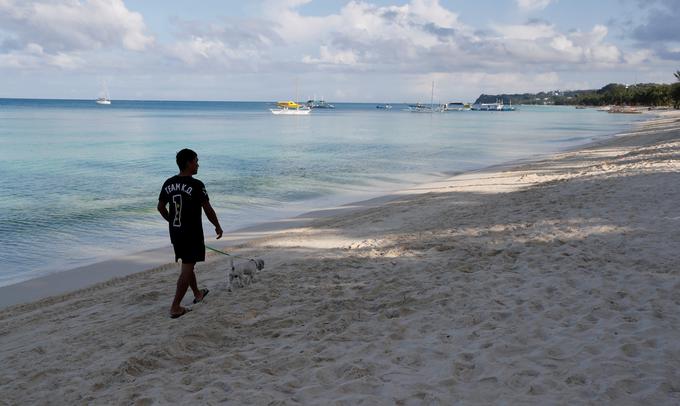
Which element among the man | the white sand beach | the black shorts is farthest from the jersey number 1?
the white sand beach

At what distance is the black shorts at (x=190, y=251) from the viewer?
5.23 metres

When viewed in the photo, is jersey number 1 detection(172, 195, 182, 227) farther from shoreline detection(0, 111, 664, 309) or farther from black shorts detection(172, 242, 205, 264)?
shoreline detection(0, 111, 664, 309)

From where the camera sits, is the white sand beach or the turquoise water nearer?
the white sand beach

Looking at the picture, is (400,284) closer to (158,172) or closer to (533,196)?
(533,196)

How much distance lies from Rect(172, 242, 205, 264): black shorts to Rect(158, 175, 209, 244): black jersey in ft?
0.15

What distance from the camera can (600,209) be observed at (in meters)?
8.76

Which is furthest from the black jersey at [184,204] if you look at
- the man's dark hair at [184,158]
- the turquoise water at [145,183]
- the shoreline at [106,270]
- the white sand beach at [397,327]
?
the turquoise water at [145,183]

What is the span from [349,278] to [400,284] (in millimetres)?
711

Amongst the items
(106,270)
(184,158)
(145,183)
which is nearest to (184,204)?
(184,158)

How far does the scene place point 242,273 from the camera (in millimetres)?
6215

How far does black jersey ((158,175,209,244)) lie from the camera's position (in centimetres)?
506

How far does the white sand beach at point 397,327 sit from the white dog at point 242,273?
0.47 feet

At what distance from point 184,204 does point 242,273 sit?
4.76 feet

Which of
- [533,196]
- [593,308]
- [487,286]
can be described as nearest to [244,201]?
[533,196]
